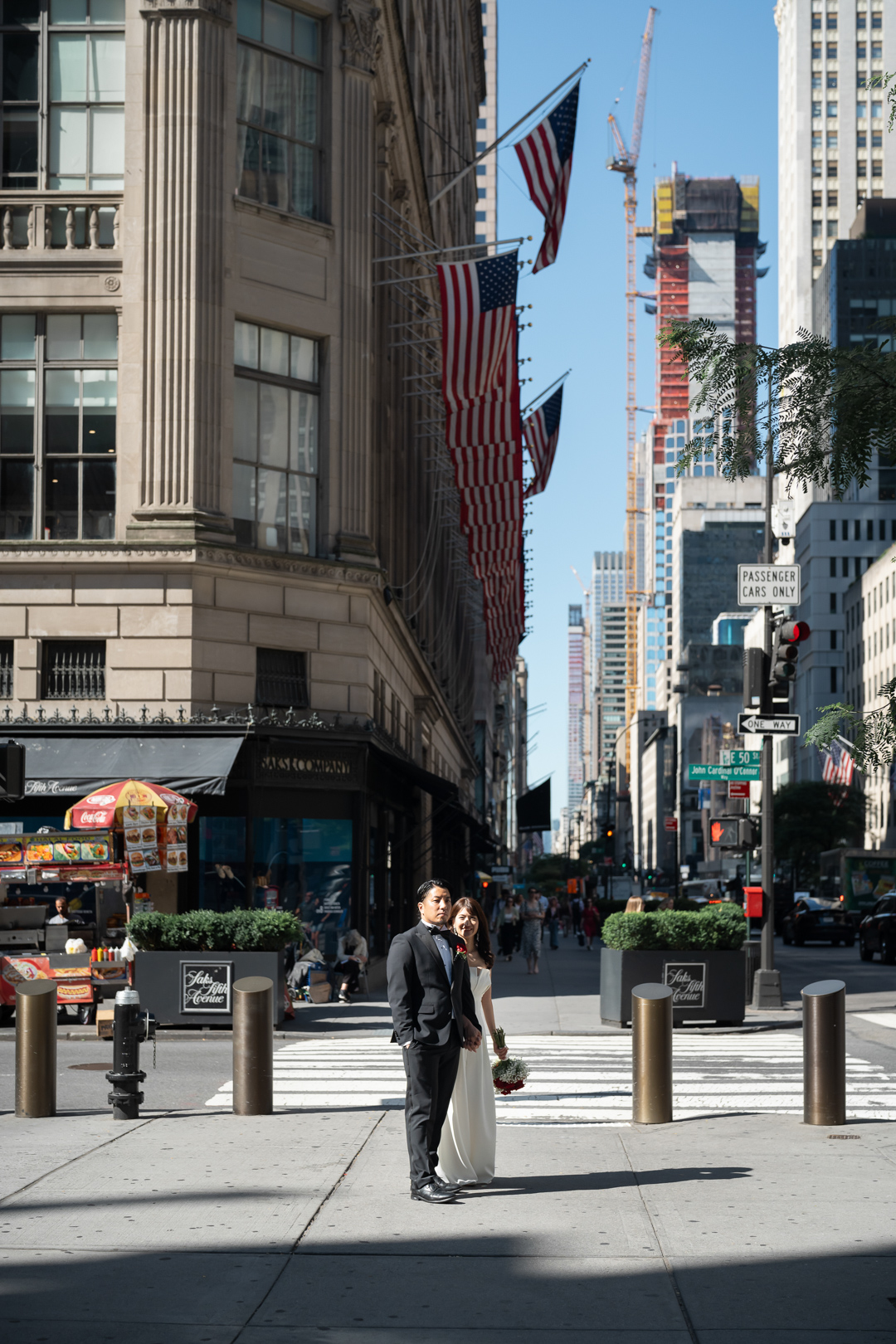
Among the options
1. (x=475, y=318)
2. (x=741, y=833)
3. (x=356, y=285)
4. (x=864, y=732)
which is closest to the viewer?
(x=864, y=732)

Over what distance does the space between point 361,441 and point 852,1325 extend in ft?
75.8

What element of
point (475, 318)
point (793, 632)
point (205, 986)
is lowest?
point (205, 986)

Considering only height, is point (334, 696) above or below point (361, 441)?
below

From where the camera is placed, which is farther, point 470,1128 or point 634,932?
point 634,932

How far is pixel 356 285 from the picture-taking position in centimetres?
2838

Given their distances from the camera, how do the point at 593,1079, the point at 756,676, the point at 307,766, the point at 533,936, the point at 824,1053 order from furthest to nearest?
the point at 533,936 < the point at 307,766 < the point at 756,676 < the point at 593,1079 < the point at 824,1053

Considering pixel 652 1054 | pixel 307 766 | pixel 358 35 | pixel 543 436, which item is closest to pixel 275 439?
pixel 307 766

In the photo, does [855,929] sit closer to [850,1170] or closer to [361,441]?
[361,441]

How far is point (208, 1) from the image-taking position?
26.2 meters

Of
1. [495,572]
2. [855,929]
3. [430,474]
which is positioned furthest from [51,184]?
[855,929]

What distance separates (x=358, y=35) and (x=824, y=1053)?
2273 centimetres

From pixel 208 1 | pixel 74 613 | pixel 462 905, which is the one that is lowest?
pixel 462 905

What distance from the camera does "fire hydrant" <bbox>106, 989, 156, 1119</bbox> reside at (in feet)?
38.3

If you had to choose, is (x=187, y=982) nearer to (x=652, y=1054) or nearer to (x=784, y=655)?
(x=652, y=1054)
